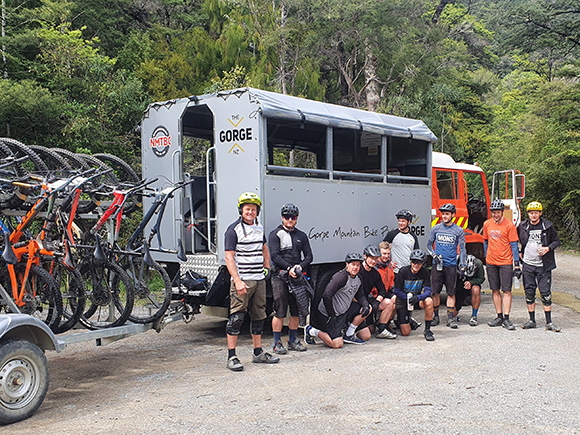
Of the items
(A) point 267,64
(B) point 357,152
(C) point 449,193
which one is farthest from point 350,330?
(A) point 267,64

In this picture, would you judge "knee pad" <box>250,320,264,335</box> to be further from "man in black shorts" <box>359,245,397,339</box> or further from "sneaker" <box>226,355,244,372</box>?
"man in black shorts" <box>359,245,397,339</box>

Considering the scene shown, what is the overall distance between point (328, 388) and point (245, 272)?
64.1 inches

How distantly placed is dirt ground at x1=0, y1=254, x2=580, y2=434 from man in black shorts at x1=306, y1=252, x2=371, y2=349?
7.4 inches

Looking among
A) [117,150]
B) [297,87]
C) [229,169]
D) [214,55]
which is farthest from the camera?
[297,87]

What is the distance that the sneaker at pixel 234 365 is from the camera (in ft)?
21.1

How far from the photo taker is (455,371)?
247 inches

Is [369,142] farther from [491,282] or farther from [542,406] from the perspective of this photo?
[542,406]

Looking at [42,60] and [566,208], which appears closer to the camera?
[42,60]

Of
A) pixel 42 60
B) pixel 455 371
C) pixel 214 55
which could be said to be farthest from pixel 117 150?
pixel 455 371

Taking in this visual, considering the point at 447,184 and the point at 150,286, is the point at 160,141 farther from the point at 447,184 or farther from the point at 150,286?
the point at 447,184

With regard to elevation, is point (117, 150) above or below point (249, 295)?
above

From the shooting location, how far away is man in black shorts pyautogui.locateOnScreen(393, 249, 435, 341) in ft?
26.5

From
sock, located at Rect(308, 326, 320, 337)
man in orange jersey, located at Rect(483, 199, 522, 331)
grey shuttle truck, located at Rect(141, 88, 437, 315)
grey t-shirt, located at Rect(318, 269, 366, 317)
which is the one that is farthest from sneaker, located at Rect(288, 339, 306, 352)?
man in orange jersey, located at Rect(483, 199, 522, 331)

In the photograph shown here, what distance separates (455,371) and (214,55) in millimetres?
18662
